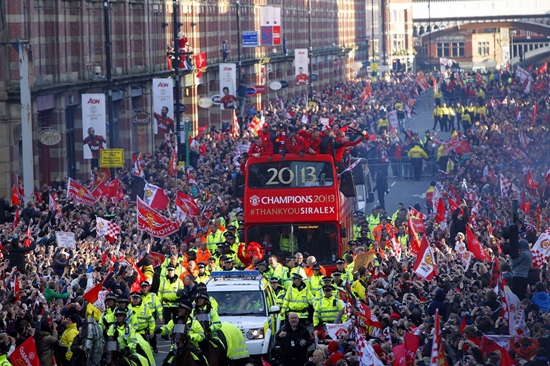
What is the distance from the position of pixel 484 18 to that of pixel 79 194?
12339cm

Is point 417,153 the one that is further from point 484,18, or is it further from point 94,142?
point 484,18

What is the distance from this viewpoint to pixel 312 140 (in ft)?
88.8

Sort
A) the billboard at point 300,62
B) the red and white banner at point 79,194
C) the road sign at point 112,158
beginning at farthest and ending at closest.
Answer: the billboard at point 300,62
the road sign at point 112,158
the red and white banner at point 79,194

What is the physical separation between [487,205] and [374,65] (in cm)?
6998

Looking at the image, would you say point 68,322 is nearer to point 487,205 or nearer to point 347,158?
point 347,158

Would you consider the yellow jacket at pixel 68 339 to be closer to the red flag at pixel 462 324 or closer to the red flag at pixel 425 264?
the red flag at pixel 462 324

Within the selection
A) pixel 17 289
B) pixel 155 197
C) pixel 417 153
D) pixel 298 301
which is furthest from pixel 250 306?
pixel 417 153

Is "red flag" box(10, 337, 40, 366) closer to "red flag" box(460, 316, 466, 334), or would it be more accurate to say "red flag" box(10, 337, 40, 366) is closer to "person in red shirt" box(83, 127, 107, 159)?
"red flag" box(460, 316, 466, 334)

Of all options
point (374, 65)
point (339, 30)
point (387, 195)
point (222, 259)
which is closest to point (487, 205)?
point (222, 259)

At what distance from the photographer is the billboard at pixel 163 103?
152 feet

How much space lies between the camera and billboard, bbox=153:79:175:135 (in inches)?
1821

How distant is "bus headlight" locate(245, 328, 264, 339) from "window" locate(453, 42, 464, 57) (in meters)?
143

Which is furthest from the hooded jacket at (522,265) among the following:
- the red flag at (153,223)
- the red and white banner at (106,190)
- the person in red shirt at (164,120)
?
the person in red shirt at (164,120)

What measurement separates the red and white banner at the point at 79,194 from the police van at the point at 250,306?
1065cm
